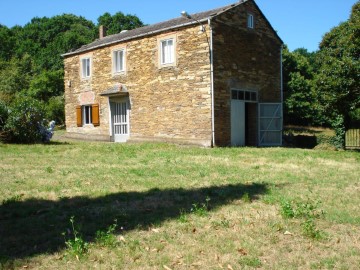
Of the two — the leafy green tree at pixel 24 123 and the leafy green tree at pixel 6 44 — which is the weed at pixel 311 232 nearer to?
the leafy green tree at pixel 24 123

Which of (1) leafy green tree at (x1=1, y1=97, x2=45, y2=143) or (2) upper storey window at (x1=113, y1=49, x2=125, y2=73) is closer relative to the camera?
(1) leafy green tree at (x1=1, y1=97, x2=45, y2=143)

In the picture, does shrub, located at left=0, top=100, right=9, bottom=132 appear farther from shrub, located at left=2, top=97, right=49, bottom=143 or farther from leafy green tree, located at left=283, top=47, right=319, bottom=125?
leafy green tree, located at left=283, top=47, right=319, bottom=125

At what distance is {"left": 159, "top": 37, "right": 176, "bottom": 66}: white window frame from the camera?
60.9 feet

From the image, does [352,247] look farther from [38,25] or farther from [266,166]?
[38,25]

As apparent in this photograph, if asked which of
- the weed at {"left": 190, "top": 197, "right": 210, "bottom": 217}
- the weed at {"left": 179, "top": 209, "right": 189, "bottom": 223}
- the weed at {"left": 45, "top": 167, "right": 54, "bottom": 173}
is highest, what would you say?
the weed at {"left": 45, "top": 167, "right": 54, "bottom": 173}

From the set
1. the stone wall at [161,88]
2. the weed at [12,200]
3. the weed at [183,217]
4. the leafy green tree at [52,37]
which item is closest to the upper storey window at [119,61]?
the stone wall at [161,88]

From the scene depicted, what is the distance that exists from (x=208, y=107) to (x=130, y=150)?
427 cm

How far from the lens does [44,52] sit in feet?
169

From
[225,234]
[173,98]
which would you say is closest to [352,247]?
[225,234]

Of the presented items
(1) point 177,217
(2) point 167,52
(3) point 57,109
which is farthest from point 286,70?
(1) point 177,217

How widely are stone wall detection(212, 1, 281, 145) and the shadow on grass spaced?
407 inches

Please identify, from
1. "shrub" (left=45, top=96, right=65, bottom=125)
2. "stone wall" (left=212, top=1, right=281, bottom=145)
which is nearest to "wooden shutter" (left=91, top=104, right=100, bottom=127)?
"stone wall" (left=212, top=1, right=281, bottom=145)

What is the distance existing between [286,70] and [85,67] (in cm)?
1907

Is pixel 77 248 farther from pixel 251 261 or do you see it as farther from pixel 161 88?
pixel 161 88
